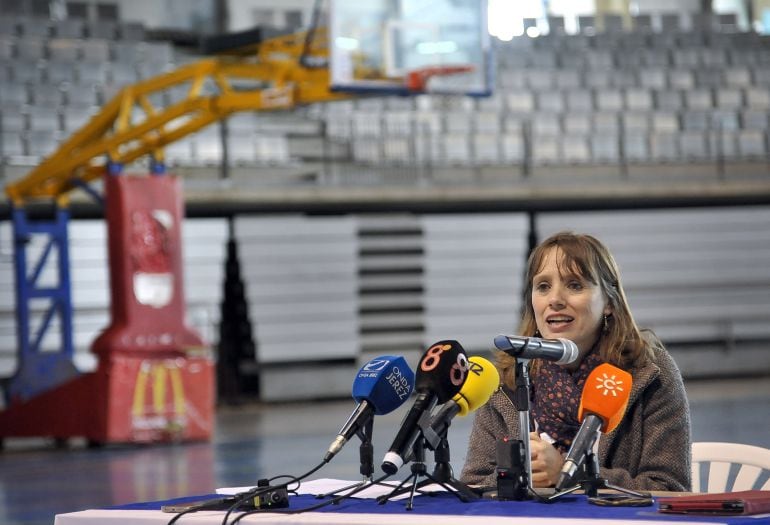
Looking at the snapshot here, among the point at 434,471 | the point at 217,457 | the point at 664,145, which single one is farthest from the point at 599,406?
the point at 664,145

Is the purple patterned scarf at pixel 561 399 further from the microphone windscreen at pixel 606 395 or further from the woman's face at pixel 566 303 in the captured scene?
the microphone windscreen at pixel 606 395

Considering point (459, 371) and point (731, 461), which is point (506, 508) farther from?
point (731, 461)

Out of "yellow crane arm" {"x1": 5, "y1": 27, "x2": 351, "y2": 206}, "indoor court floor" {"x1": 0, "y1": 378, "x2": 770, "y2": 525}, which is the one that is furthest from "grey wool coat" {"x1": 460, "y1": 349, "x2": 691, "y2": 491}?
"yellow crane arm" {"x1": 5, "y1": 27, "x2": 351, "y2": 206}

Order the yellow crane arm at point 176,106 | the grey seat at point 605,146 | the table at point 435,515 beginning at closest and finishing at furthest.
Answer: the table at point 435,515 → the yellow crane arm at point 176,106 → the grey seat at point 605,146

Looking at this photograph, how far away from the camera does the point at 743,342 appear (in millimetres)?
17625

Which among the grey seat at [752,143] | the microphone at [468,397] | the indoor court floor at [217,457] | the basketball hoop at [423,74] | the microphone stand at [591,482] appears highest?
the basketball hoop at [423,74]

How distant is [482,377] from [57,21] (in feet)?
52.6

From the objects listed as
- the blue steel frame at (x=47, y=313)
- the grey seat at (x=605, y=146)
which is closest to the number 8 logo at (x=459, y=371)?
the blue steel frame at (x=47, y=313)

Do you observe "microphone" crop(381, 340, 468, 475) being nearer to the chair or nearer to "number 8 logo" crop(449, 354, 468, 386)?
"number 8 logo" crop(449, 354, 468, 386)

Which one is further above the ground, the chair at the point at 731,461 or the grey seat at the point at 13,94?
the grey seat at the point at 13,94

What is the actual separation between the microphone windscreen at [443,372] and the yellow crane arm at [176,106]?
881 cm

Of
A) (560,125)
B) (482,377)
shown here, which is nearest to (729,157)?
(560,125)

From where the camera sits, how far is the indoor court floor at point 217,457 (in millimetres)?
8164

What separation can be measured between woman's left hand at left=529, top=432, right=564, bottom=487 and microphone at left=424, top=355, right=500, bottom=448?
30 centimetres
